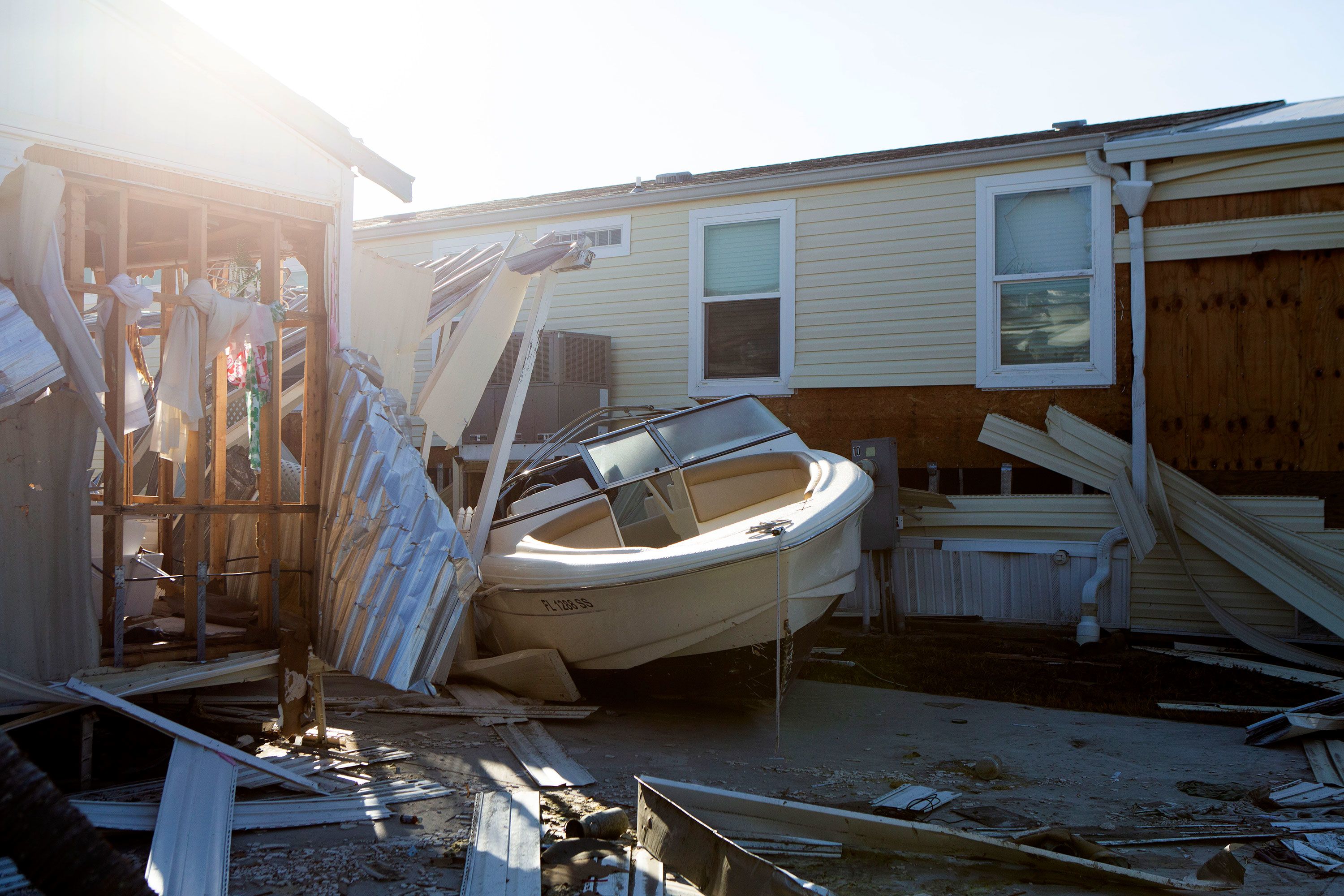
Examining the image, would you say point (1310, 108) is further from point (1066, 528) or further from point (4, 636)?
point (4, 636)

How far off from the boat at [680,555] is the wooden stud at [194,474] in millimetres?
1888

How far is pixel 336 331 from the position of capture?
5.72m

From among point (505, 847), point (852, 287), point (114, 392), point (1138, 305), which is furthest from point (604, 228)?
point (505, 847)

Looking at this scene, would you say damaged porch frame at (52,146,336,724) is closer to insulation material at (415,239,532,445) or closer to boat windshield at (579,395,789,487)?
insulation material at (415,239,532,445)

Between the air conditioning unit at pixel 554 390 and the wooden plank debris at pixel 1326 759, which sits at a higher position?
the air conditioning unit at pixel 554 390

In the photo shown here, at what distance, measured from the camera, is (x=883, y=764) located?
542 cm

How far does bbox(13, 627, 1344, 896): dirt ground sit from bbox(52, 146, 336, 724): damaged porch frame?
35.1 inches

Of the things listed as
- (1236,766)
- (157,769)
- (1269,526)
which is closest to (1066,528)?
(1269,526)

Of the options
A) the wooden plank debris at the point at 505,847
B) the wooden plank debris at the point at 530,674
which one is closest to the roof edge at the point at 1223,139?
the wooden plank debris at the point at 530,674

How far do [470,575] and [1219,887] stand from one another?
3.48m

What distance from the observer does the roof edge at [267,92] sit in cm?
492

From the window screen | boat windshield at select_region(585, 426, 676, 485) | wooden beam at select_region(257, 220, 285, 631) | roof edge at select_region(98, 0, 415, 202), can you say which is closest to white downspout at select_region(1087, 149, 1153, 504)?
the window screen

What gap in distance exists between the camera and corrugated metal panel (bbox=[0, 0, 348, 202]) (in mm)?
4508

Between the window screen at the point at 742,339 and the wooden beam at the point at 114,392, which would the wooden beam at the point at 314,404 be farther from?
the window screen at the point at 742,339
